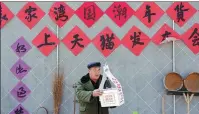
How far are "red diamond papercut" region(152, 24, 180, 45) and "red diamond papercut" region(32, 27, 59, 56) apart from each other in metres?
1.56

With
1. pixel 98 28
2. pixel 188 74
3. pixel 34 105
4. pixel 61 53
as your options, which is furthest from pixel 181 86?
pixel 34 105

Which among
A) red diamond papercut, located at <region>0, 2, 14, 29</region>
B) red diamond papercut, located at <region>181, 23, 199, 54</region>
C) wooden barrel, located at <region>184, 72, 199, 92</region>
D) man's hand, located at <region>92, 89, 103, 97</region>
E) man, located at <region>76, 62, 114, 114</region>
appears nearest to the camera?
man's hand, located at <region>92, 89, 103, 97</region>

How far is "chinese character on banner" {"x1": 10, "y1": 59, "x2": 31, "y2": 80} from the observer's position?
5.50m

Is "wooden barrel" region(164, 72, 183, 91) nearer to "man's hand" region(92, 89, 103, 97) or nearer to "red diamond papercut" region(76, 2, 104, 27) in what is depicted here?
"red diamond papercut" region(76, 2, 104, 27)

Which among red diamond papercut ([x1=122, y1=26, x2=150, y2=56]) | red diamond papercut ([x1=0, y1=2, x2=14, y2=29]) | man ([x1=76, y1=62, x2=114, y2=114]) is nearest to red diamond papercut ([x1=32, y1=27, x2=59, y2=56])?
red diamond papercut ([x1=0, y1=2, x2=14, y2=29])

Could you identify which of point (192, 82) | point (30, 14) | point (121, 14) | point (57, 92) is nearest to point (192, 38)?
point (192, 82)

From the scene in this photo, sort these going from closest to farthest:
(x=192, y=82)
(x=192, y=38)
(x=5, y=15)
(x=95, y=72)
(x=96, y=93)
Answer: (x=96, y=93)
(x=95, y=72)
(x=192, y=82)
(x=192, y=38)
(x=5, y=15)

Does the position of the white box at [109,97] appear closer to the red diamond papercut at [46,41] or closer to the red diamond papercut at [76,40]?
the red diamond papercut at [76,40]

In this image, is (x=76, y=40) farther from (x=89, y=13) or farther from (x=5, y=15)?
(x=5, y=15)

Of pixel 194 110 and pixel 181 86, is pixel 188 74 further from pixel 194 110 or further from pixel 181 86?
pixel 194 110

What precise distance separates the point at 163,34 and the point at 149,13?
396mm

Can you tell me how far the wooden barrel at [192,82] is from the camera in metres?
5.27

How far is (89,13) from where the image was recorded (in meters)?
5.48

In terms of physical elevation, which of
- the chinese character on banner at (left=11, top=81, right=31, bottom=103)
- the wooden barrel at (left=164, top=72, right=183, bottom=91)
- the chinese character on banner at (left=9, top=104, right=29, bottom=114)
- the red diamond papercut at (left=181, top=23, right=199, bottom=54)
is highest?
the chinese character on banner at (left=11, top=81, right=31, bottom=103)
